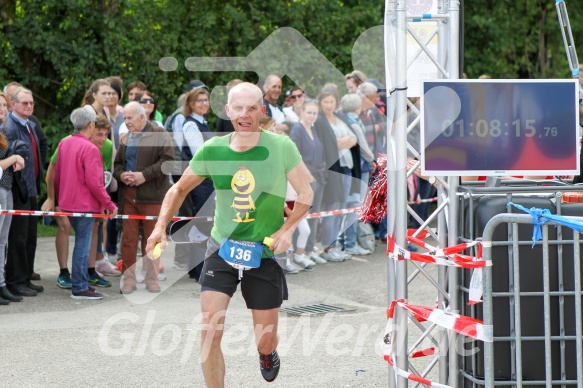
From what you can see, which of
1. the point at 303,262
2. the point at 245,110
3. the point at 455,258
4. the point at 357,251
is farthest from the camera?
the point at 357,251

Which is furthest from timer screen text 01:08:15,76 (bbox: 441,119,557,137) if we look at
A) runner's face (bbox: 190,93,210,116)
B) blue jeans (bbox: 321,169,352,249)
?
blue jeans (bbox: 321,169,352,249)

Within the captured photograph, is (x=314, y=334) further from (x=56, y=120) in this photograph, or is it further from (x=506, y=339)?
(x=56, y=120)

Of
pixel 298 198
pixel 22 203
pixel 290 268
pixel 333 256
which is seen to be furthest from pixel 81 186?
pixel 298 198

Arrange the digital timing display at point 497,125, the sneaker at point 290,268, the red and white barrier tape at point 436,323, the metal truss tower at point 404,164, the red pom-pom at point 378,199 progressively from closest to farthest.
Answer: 1. the red and white barrier tape at point 436,323
2. the digital timing display at point 497,125
3. the metal truss tower at point 404,164
4. the red pom-pom at point 378,199
5. the sneaker at point 290,268

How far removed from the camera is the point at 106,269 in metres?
11.5

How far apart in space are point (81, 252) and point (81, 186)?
660 mm

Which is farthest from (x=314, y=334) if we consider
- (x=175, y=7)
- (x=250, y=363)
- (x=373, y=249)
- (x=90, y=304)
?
(x=175, y=7)

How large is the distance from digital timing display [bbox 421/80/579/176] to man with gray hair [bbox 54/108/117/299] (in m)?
5.27

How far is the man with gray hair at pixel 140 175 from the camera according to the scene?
34.4ft

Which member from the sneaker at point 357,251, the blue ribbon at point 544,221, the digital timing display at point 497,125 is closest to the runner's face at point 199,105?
the sneaker at point 357,251

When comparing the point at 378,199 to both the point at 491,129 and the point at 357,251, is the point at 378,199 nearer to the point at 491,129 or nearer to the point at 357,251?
the point at 491,129

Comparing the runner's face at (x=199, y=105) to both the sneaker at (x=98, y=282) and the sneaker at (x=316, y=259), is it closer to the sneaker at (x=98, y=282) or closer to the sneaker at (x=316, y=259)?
the sneaker at (x=98, y=282)

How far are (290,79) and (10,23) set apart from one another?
4834 mm

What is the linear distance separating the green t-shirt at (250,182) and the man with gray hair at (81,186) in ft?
12.7
